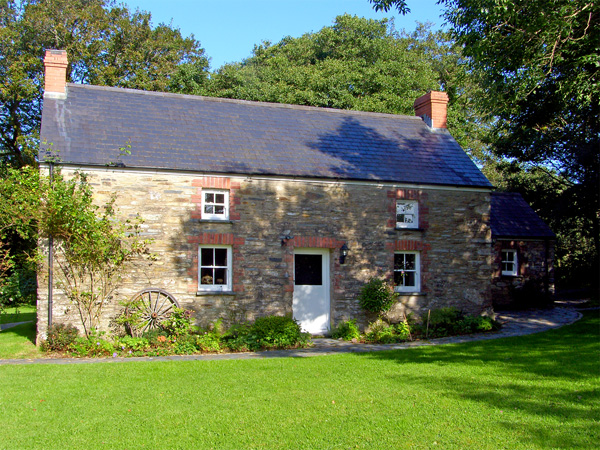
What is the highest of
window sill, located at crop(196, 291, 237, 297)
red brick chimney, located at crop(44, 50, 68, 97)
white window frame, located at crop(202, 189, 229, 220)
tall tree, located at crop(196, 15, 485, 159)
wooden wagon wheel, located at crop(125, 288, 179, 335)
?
tall tree, located at crop(196, 15, 485, 159)

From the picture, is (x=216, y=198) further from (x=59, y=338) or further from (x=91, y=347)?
(x=59, y=338)

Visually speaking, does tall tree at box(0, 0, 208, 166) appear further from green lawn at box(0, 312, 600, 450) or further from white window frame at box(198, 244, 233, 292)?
green lawn at box(0, 312, 600, 450)

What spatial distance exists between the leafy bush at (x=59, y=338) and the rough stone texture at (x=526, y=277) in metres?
16.3

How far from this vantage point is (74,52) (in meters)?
29.1

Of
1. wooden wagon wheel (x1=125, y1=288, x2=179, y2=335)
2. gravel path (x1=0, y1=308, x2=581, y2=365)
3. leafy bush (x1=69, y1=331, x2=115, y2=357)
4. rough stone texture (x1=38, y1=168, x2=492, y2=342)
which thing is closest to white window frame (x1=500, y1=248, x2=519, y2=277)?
gravel path (x1=0, y1=308, x2=581, y2=365)

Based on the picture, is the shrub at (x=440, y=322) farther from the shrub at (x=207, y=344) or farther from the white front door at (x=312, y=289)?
the shrub at (x=207, y=344)

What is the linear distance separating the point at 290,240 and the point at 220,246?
1931mm

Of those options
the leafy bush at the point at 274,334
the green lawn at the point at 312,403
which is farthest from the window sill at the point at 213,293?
the green lawn at the point at 312,403

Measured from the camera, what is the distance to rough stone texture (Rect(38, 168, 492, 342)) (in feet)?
46.4

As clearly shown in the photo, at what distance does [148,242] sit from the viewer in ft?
45.9

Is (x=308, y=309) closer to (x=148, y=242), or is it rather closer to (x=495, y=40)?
(x=148, y=242)

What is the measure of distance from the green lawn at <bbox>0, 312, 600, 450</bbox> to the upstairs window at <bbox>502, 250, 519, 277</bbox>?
11425 millimetres

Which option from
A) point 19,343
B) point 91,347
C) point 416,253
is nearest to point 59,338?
point 91,347

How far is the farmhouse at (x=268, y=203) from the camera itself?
14250 mm
